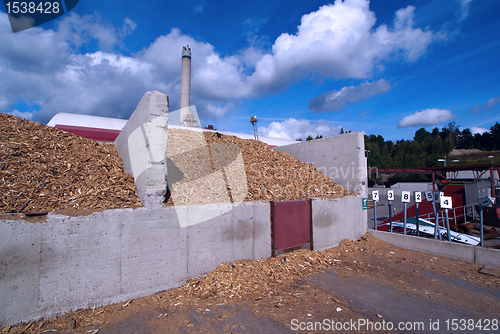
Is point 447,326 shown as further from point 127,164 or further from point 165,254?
point 127,164

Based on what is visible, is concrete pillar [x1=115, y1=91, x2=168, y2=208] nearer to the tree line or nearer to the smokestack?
the smokestack

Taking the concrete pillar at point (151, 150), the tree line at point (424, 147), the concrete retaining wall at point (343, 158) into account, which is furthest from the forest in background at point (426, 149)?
the concrete pillar at point (151, 150)

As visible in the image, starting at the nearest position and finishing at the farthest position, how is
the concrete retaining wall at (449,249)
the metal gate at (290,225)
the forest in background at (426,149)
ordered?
1. the concrete retaining wall at (449,249)
2. the metal gate at (290,225)
3. the forest in background at (426,149)

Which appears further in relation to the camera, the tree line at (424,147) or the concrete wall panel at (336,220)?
the tree line at (424,147)

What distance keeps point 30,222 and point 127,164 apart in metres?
2.46

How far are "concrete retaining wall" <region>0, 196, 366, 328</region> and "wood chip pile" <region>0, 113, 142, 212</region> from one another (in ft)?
1.59

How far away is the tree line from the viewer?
49.9m

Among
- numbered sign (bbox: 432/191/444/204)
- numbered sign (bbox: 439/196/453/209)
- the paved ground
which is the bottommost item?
the paved ground

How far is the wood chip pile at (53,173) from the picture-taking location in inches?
160

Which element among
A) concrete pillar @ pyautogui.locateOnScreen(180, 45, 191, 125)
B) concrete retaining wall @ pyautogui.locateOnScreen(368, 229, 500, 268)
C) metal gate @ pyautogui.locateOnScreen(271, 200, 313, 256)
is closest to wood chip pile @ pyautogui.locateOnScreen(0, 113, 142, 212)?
metal gate @ pyautogui.locateOnScreen(271, 200, 313, 256)

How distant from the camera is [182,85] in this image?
23594 millimetres

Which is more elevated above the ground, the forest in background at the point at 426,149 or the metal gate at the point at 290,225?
the forest in background at the point at 426,149

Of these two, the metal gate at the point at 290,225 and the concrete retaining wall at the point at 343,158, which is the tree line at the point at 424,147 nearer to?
the concrete retaining wall at the point at 343,158

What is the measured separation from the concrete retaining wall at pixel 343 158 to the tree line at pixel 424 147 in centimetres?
4312
